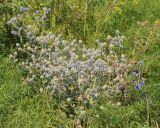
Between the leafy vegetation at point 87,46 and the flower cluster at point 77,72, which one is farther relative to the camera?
the flower cluster at point 77,72

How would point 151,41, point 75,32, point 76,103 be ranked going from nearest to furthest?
point 76,103, point 151,41, point 75,32

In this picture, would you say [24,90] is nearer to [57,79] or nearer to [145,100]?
[57,79]

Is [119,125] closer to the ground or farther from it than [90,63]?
closer to the ground

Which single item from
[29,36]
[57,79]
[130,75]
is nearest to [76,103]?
[57,79]

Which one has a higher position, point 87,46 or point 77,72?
point 77,72

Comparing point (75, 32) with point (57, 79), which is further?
point (75, 32)

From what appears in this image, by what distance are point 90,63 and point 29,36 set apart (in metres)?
0.88

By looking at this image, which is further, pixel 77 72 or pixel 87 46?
pixel 87 46

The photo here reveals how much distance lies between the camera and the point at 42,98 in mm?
4504

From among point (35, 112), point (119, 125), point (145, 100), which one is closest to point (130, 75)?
point (145, 100)

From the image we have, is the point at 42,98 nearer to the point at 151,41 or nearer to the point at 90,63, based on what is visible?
the point at 90,63

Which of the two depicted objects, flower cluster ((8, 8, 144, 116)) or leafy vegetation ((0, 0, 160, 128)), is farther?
flower cluster ((8, 8, 144, 116))

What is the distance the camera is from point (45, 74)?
4559 mm

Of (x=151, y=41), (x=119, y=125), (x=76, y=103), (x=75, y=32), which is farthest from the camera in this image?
(x=75, y=32)
